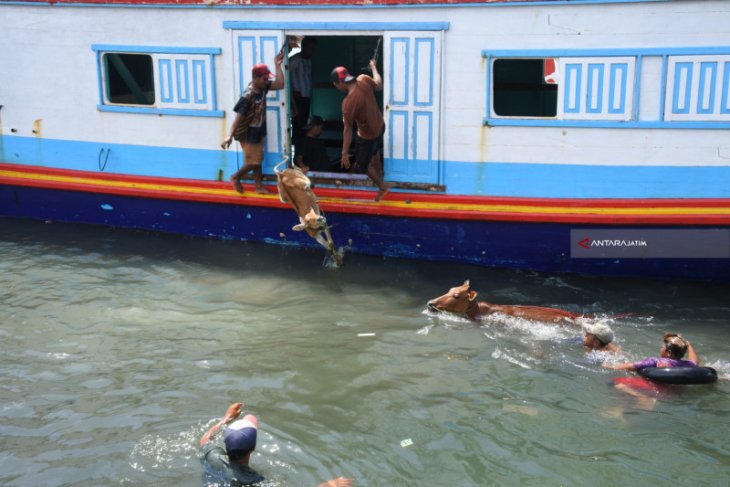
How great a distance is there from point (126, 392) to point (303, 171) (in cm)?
322

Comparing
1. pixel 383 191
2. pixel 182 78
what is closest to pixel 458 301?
pixel 383 191

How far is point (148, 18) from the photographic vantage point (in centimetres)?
889

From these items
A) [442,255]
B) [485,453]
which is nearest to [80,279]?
[442,255]

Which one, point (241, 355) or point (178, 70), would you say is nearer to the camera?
point (241, 355)

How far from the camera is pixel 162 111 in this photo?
910 cm

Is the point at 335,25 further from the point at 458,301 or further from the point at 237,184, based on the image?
the point at 458,301

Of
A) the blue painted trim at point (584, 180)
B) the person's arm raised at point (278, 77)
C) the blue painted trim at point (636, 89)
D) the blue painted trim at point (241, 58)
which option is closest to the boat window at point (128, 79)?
the blue painted trim at point (241, 58)

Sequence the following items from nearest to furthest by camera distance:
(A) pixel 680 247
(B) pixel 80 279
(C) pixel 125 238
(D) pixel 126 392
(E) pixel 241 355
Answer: (D) pixel 126 392
(E) pixel 241 355
(A) pixel 680 247
(B) pixel 80 279
(C) pixel 125 238

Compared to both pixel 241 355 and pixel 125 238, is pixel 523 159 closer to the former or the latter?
pixel 241 355

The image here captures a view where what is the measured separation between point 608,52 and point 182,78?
14.2ft

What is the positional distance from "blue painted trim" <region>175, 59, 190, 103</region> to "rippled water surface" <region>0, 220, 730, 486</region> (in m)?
1.64

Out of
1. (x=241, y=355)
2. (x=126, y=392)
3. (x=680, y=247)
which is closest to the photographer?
(x=126, y=392)

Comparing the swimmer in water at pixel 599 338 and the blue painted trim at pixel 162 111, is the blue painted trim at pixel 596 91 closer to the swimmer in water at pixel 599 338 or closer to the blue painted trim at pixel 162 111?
the swimmer in water at pixel 599 338

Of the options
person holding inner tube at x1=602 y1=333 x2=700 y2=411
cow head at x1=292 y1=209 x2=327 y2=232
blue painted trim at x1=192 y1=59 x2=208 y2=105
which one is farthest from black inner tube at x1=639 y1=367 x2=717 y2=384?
blue painted trim at x1=192 y1=59 x2=208 y2=105
